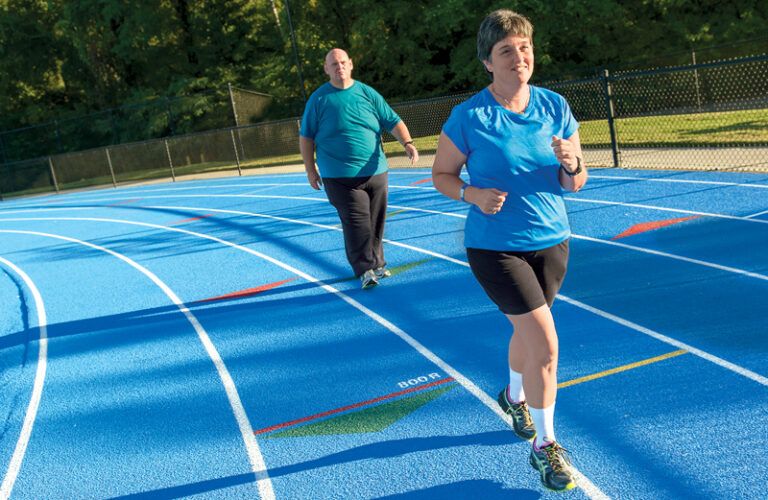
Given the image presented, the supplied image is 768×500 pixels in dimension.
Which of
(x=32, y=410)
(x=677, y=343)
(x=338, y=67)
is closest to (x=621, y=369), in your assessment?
(x=677, y=343)

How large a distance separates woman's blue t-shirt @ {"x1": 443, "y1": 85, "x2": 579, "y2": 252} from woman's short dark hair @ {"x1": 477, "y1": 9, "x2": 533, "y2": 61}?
0.21 m

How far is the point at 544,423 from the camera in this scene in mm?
3553

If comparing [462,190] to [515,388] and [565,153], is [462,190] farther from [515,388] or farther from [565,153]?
[515,388]

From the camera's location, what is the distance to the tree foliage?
99.1 ft

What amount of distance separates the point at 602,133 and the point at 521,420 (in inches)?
658

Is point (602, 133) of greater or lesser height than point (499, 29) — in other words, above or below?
below

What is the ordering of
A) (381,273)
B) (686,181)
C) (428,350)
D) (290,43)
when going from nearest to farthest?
(428,350) → (381,273) → (686,181) → (290,43)

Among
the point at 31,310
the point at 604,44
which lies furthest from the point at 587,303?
the point at 604,44

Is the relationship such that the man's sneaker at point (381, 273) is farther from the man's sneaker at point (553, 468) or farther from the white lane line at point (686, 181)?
the white lane line at point (686, 181)

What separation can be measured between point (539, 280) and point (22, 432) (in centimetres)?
397

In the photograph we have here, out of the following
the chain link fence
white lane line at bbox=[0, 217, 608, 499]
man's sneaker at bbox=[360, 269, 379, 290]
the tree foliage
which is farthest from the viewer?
the tree foliage

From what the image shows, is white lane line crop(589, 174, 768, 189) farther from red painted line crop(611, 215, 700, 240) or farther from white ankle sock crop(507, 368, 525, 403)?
white ankle sock crop(507, 368, 525, 403)

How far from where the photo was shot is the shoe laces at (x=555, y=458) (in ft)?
11.6

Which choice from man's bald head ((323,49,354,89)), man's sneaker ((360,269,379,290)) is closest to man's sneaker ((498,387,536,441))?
man's sneaker ((360,269,379,290))
